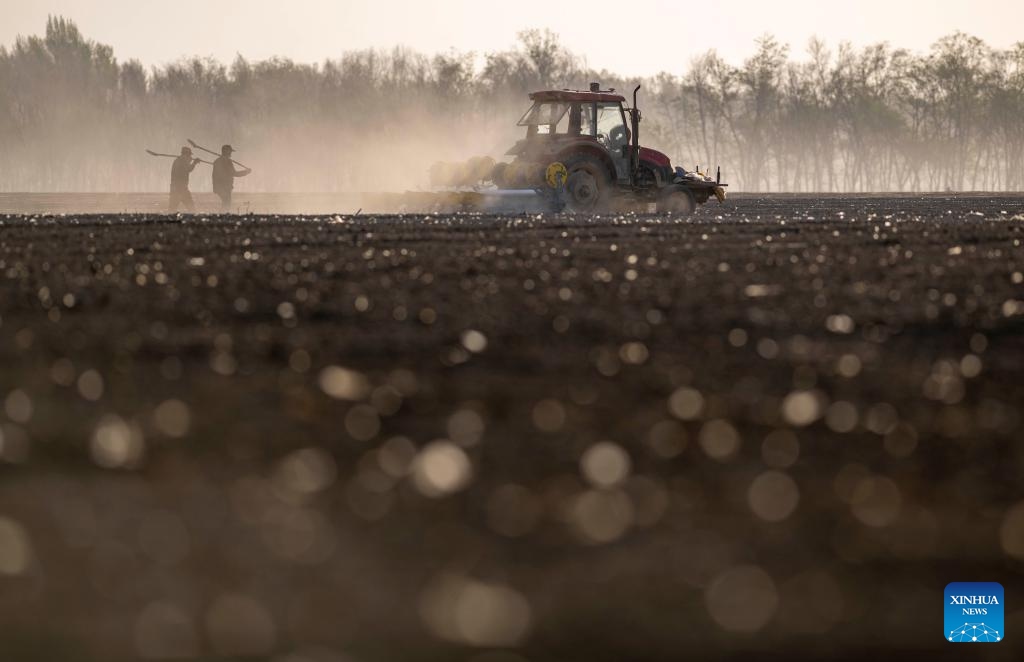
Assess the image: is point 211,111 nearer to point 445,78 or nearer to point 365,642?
point 445,78

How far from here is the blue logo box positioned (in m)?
3.29

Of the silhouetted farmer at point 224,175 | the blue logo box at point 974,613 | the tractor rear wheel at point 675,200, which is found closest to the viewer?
the blue logo box at point 974,613

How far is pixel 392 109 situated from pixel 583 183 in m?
90.3

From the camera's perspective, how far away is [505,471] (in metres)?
4.92

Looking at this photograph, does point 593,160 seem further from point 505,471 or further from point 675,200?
point 505,471

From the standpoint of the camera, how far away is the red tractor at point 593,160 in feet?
92.0

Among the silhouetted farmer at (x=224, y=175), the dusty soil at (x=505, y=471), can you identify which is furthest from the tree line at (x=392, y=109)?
the dusty soil at (x=505, y=471)

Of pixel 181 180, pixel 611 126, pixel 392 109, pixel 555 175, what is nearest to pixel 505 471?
pixel 555 175

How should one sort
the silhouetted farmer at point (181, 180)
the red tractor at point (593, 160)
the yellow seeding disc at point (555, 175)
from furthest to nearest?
the silhouetted farmer at point (181, 180) < the red tractor at point (593, 160) < the yellow seeding disc at point (555, 175)

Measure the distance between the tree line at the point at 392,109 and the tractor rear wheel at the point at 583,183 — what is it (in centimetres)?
8200

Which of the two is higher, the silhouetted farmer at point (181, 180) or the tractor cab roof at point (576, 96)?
the tractor cab roof at point (576, 96)

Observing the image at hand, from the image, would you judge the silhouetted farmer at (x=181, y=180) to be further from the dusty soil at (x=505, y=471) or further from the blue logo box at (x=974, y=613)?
the blue logo box at (x=974, y=613)

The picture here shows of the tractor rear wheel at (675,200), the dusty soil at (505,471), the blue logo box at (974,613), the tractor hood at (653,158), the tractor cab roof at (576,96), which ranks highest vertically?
the tractor cab roof at (576,96)

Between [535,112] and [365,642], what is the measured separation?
26.5 metres
